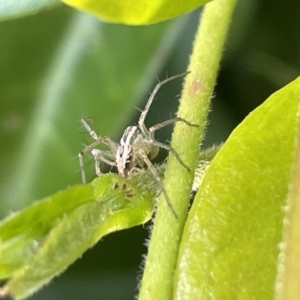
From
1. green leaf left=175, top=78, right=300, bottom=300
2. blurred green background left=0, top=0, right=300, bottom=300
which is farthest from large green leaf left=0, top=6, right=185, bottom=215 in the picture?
green leaf left=175, top=78, right=300, bottom=300

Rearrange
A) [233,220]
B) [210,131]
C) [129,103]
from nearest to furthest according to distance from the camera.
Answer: [233,220], [129,103], [210,131]

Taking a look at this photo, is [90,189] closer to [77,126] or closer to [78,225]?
[78,225]

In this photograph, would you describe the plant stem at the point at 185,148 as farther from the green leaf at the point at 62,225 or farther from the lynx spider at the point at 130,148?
the lynx spider at the point at 130,148

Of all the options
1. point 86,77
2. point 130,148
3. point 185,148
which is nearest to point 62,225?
point 185,148

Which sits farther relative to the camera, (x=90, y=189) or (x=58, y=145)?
(x=58, y=145)

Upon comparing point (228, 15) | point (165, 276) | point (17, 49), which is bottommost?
point (165, 276)

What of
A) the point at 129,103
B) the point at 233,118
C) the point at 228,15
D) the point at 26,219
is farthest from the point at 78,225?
the point at 233,118
